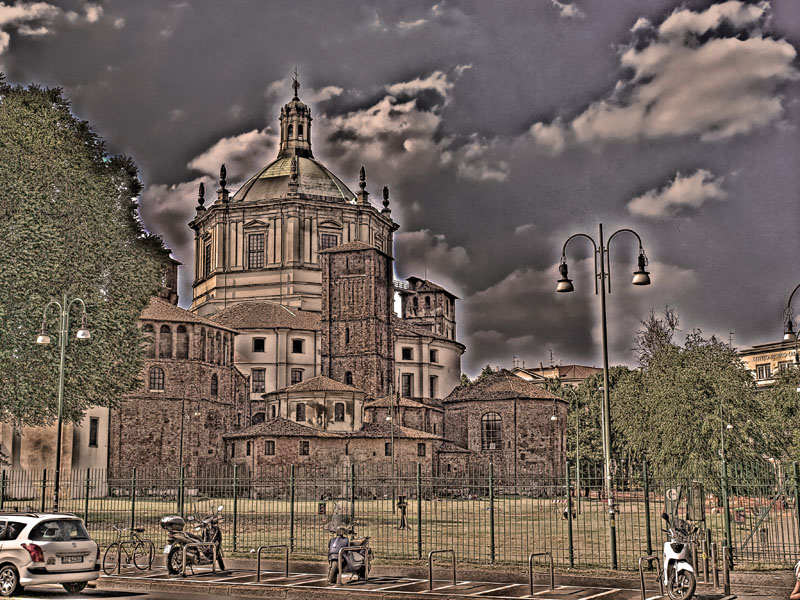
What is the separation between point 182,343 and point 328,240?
23.6 m

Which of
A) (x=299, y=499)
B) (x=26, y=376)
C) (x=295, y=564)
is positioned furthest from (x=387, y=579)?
(x=299, y=499)

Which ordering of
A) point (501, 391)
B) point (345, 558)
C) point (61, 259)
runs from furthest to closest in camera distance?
1. point (501, 391)
2. point (61, 259)
3. point (345, 558)

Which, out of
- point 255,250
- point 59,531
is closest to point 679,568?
point 59,531

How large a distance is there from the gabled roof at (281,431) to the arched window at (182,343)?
26.1 ft

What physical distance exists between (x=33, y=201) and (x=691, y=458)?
1032 inches

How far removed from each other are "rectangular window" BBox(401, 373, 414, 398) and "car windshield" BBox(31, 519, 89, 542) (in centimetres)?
7041

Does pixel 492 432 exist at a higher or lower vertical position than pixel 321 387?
lower

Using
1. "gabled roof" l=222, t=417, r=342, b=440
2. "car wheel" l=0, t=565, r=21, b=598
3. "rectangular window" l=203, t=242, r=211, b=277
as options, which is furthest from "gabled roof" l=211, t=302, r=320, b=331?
"car wheel" l=0, t=565, r=21, b=598

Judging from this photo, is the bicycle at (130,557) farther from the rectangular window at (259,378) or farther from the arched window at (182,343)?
the rectangular window at (259,378)

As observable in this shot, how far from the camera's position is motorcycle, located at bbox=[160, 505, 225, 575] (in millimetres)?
18672

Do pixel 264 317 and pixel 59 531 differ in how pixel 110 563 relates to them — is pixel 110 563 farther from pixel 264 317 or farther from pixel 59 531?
pixel 264 317

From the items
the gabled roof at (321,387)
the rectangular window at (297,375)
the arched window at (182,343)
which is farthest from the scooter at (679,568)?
the rectangular window at (297,375)

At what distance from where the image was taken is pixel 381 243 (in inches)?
3735

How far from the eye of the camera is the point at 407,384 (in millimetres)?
87500
